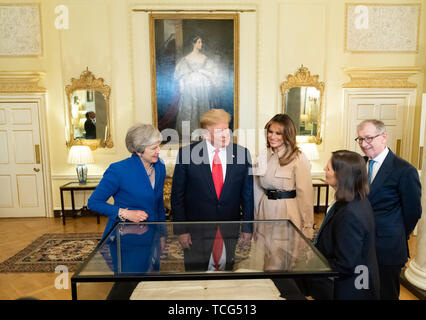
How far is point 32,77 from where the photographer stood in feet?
20.7

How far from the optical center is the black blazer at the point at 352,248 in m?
1.79

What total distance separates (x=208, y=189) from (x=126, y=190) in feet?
2.27

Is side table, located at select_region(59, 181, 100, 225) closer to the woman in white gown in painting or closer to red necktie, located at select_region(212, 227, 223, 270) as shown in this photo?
the woman in white gown in painting

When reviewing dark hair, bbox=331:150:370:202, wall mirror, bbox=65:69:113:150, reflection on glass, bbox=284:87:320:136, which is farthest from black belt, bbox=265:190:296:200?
wall mirror, bbox=65:69:113:150

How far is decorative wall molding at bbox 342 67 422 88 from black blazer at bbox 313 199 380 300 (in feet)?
17.8

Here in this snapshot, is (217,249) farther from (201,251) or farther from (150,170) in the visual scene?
(150,170)

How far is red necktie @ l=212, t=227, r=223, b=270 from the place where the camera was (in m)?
1.69

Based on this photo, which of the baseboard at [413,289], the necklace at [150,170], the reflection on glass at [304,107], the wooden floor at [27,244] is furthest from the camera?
the reflection on glass at [304,107]

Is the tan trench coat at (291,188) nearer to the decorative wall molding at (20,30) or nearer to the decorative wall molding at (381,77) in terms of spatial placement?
the decorative wall molding at (381,77)

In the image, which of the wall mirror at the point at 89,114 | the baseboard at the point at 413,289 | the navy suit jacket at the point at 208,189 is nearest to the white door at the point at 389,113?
the baseboard at the point at 413,289

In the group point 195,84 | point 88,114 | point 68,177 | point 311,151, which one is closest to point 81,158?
point 68,177

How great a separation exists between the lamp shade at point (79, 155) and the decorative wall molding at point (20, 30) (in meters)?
2.12
